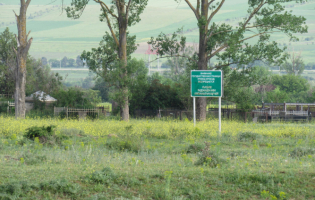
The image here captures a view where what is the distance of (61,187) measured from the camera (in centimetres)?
721

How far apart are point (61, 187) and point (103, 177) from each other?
88cm

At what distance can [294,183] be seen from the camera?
7.78m

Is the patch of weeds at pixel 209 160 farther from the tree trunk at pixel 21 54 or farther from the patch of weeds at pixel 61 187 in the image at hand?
the tree trunk at pixel 21 54

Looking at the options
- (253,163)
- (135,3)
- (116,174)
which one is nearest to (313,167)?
(253,163)

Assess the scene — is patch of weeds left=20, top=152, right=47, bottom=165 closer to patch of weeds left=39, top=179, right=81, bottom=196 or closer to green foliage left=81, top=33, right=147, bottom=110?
patch of weeds left=39, top=179, right=81, bottom=196

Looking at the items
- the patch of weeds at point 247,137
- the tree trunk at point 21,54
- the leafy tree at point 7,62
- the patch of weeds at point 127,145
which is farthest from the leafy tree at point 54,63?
the patch of weeds at point 127,145

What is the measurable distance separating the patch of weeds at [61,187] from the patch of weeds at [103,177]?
0.45 m

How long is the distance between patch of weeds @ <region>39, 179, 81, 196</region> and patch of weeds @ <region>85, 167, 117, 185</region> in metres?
0.45

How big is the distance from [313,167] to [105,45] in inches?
929

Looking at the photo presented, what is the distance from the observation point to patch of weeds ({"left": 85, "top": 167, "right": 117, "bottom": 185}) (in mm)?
7648

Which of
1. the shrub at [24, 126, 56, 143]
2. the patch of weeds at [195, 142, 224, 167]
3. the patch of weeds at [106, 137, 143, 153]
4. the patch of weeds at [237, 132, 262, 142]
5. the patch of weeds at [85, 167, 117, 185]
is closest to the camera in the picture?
the patch of weeds at [85, 167, 117, 185]

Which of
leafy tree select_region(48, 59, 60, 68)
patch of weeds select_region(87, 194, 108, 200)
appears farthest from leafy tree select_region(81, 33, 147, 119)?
leafy tree select_region(48, 59, 60, 68)

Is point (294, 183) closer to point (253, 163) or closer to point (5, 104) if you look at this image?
point (253, 163)

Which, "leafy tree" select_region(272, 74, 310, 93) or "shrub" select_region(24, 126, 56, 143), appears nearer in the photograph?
"shrub" select_region(24, 126, 56, 143)
